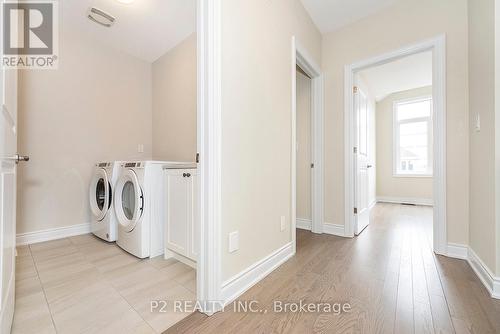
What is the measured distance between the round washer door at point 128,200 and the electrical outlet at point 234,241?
3.15 feet

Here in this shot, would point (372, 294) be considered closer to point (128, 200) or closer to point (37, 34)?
point (128, 200)

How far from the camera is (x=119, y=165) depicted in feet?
7.00

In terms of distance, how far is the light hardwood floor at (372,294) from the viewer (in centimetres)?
102

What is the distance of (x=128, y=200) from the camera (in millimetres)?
2037

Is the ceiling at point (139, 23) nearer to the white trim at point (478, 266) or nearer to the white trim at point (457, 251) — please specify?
the white trim at point (478, 266)

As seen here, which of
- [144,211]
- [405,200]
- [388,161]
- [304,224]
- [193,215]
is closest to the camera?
[193,215]

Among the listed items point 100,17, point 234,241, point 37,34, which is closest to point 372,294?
point 234,241

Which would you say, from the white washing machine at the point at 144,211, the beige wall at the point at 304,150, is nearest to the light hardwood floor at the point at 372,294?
the beige wall at the point at 304,150

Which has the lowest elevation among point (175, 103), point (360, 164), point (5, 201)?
point (5, 201)

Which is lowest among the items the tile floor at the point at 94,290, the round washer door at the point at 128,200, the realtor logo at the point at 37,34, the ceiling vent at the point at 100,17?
the tile floor at the point at 94,290

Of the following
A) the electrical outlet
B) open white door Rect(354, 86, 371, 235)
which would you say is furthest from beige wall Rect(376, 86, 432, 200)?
the electrical outlet

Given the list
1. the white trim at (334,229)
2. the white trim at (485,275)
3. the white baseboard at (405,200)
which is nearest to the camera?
the white trim at (485,275)

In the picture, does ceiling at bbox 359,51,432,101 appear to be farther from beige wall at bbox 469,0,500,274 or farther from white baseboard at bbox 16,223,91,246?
white baseboard at bbox 16,223,91,246

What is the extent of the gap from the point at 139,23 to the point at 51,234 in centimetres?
258
